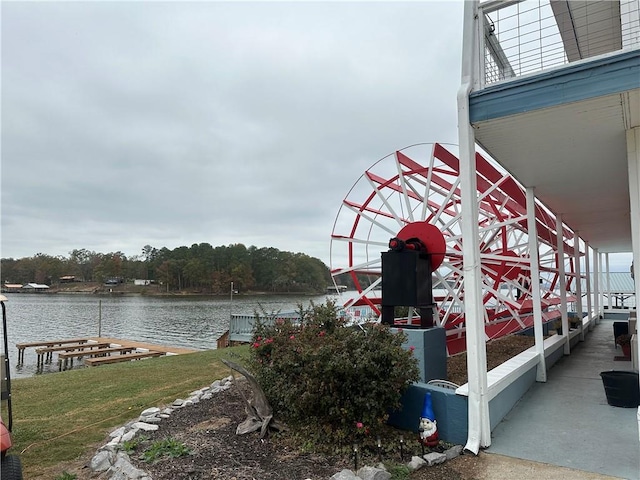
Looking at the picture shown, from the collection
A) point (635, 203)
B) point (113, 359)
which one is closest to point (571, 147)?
point (635, 203)

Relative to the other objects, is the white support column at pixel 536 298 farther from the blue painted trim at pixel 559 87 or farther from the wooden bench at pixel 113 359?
the wooden bench at pixel 113 359

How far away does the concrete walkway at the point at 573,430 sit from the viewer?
3.64m

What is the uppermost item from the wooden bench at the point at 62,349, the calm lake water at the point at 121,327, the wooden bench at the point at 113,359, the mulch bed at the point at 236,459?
the mulch bed at the point at 236,459

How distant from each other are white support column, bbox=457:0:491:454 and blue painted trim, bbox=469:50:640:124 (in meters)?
0.18

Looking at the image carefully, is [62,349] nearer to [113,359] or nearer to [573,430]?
[113,359]

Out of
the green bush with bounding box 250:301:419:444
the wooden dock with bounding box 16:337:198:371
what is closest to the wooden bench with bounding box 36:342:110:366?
the wooden dock with bounding box 16:337:198:371

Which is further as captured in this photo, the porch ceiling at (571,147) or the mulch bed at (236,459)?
the porch ceiling at (571,147)

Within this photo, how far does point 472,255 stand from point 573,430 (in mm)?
2041

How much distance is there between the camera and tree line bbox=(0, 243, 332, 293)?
61031 millimetres

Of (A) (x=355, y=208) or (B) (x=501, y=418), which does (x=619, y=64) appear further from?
(A) (x=355, y=208)

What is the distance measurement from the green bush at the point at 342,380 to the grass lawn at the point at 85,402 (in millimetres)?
1376

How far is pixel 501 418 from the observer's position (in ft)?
15.3

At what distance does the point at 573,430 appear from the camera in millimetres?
4312

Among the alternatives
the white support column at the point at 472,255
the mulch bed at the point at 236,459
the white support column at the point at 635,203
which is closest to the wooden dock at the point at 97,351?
the mulch bed at the point at 236,459
